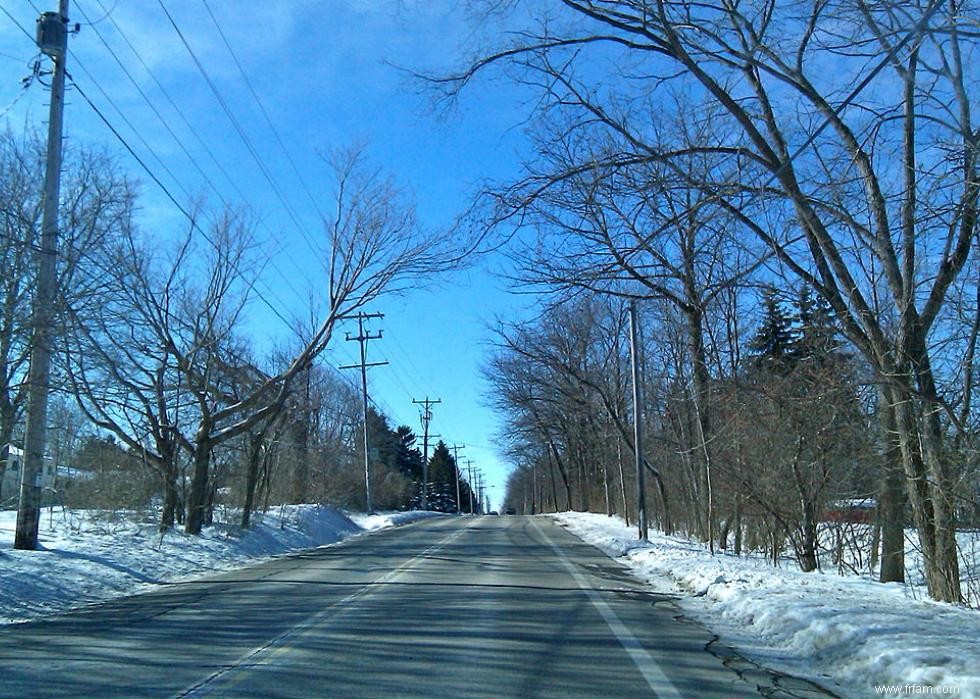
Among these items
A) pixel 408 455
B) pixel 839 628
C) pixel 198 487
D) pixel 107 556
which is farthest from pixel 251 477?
pixel 408 455

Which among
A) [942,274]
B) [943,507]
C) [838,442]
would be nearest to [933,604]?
[943,507]

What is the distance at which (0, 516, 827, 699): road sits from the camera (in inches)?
300

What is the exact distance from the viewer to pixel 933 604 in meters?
11.5

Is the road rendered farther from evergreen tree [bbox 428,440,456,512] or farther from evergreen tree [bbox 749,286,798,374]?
evergreen tree [bbox 428,440,456,512]

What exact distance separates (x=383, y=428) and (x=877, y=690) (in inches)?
3086

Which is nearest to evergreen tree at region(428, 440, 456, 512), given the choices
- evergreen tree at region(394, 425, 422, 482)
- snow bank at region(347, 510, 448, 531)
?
evergreen tree at region(394, 425, 422, 482)

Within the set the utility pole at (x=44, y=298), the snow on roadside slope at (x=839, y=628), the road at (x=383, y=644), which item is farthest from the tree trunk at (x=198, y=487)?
the snow on roadside slope at (x=839, y=628)

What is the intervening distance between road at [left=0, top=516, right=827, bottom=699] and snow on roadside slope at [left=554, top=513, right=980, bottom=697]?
493 millimetres

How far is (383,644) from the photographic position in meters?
9.59

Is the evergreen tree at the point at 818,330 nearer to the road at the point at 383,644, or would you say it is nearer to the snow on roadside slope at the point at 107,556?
the road at the point at 383,644

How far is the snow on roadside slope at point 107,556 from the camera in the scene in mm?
13695

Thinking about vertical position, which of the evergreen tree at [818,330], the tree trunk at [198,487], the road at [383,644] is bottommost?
the road at [383,644]

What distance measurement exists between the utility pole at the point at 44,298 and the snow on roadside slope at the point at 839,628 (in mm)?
11234

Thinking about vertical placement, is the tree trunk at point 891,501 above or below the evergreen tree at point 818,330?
below
